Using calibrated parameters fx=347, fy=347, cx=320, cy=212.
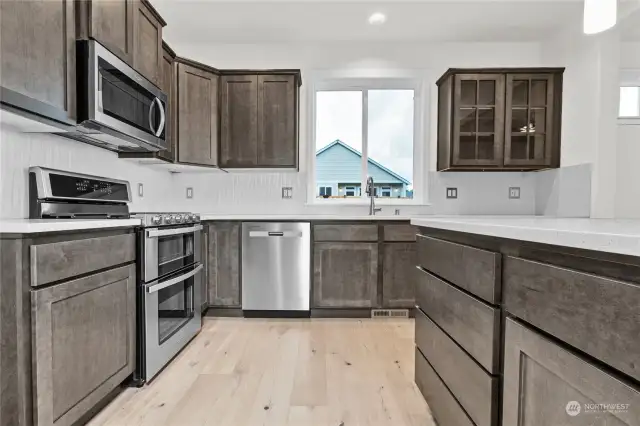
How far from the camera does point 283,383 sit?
1.94m

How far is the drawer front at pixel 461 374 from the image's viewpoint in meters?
1.01

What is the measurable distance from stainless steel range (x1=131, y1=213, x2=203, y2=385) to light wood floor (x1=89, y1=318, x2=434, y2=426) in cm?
13

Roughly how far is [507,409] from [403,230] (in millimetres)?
2180

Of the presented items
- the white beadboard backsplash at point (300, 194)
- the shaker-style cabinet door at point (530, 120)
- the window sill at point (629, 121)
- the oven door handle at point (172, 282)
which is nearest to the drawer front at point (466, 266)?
the oven door handle at point (172, 282)

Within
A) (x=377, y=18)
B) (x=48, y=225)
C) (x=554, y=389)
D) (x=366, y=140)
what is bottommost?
(x=554, y=389)

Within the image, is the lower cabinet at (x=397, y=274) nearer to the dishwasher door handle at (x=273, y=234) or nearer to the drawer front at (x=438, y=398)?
the dishwasher door handle at (x=273, y=234)

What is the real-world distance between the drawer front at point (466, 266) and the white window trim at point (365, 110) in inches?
82.8

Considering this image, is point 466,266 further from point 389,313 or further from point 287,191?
point 287,191

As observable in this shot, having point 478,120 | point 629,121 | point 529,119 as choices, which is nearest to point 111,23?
point 478,120

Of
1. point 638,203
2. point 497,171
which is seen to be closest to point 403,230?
point 497,171

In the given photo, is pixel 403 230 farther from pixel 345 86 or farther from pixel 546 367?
pixel 546 367

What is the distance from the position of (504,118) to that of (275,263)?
2493 mm

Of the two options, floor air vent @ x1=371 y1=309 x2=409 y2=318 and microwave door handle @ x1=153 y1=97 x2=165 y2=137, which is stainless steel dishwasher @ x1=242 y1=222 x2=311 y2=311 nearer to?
floor air vent @ x1=371 y1=309 x2=409 y2=318

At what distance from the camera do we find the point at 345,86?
3736 mm
